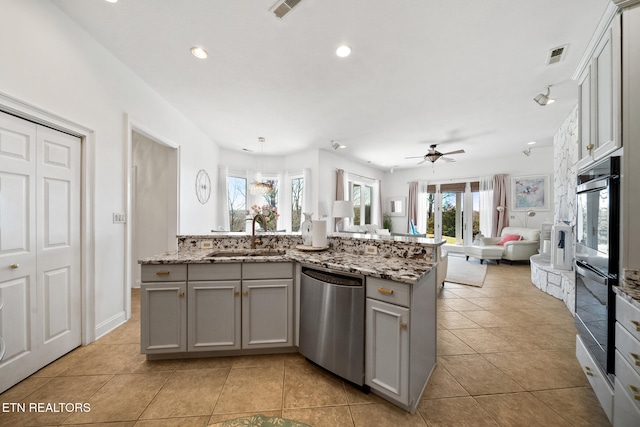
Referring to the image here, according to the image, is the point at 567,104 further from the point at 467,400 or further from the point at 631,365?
the point at 467,400

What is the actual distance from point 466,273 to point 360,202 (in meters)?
3.54

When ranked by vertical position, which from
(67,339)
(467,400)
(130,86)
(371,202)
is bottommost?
(467,400)

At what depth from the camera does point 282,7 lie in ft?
5.69

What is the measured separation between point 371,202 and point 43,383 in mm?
7519

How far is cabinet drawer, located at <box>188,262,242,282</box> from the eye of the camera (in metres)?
1.90

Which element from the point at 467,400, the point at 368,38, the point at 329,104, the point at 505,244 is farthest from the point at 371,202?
the point at 467,400

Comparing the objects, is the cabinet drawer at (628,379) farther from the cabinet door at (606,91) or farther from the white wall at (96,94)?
the white wall at (96,94)

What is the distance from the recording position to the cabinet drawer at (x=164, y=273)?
187cm

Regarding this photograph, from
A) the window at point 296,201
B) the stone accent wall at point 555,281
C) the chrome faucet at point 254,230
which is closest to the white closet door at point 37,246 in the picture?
the chrome faucet at point 254,230

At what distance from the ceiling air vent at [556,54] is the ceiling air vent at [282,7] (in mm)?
2440

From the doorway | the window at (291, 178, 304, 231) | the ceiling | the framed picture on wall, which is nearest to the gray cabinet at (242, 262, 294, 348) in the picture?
the ceiling

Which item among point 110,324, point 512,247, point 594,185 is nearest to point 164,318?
point 110,324

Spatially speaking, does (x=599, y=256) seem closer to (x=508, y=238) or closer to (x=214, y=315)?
(x=214, y=315)

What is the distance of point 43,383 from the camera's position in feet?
5.41
